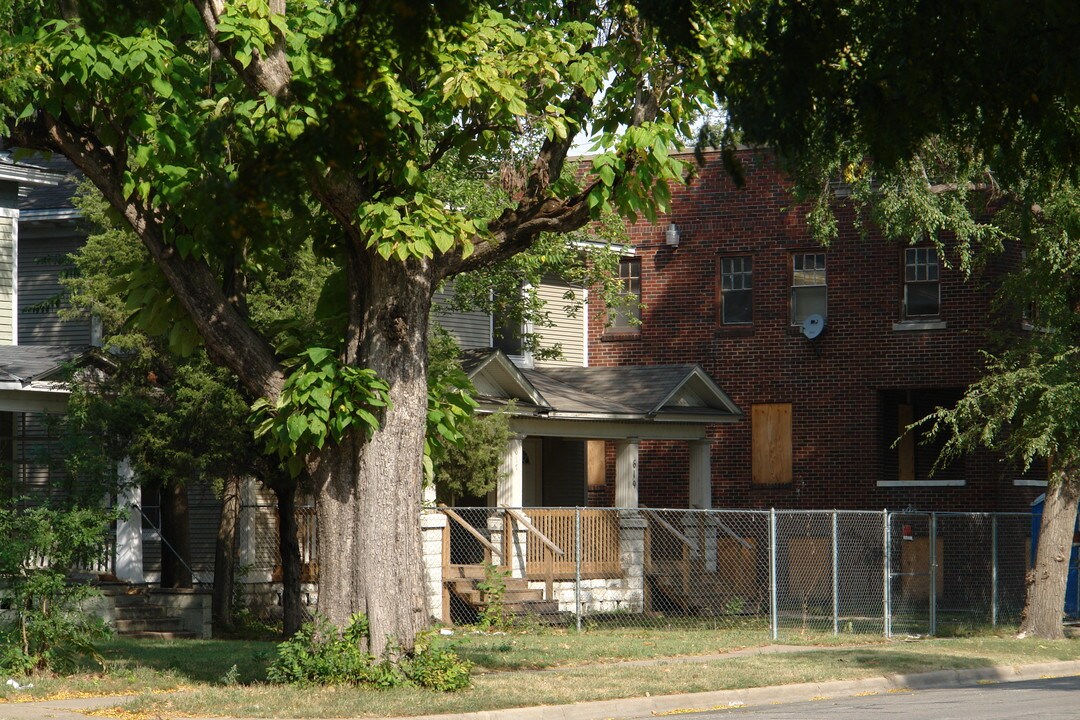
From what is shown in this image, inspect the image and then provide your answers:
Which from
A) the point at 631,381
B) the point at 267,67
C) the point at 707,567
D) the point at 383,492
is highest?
the point at 267,67

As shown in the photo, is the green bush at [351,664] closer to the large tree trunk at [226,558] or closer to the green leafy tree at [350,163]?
the green leafy tree at [350,163]

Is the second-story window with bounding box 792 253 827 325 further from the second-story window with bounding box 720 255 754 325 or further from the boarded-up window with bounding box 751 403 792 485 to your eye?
the boarded-up window with bounding box 751 403 792 485

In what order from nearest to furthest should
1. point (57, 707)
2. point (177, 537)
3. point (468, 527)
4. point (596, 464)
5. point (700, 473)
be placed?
point (57, 707) → point (177, 537) → point (468, 527) → point (700, 473) → point (596, 464)

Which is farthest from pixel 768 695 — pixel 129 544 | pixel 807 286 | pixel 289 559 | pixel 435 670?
pixel 807 286

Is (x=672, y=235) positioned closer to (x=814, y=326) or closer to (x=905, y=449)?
(x=814, y=326)

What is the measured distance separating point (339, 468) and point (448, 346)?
7.85 m

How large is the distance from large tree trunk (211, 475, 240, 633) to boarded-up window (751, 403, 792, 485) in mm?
12214

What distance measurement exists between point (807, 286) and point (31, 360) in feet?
50.6

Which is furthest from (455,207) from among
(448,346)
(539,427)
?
(539,427)

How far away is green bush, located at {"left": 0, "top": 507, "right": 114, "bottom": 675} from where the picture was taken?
1439cm

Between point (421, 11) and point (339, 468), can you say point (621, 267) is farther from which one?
point (421, 11)

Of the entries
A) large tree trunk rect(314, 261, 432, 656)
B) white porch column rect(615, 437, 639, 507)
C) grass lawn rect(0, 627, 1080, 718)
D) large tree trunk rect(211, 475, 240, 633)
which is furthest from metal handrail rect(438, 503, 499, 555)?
large tree trunk rect(314, 261, 432, 656)

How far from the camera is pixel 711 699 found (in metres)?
14.7

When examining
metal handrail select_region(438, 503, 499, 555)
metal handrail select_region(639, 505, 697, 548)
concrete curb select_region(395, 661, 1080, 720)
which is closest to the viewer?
concrete curb select_region(395, 661, 1080, 720)
